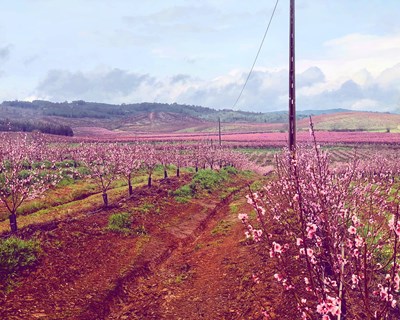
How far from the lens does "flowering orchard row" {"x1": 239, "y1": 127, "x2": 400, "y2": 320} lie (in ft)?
13.2

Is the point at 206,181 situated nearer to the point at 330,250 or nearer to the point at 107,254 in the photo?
the point at 107,254

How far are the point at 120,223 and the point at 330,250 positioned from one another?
13.1 metres

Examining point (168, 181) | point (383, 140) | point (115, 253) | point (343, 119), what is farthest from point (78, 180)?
point (343, 119)

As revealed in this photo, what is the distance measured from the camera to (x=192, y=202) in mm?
23953

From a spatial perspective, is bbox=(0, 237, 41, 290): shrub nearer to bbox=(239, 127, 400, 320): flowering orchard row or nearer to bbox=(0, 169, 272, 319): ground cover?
bbox=(0, 169, 272, 319): ground cover

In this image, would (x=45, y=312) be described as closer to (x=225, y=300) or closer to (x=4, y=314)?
(x=4, y=314)

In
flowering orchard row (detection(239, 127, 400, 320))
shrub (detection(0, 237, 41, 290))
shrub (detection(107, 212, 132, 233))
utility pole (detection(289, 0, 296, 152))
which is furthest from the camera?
shrub (detection(107, 212, 132, 233))

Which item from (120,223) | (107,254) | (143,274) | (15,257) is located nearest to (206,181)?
(120,223)

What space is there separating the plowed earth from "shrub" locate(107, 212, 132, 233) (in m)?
0.33

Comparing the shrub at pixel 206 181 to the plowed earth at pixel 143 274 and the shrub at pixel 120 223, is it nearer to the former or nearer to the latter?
the plowed earth at pixel 143 274

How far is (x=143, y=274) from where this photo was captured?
12914mm

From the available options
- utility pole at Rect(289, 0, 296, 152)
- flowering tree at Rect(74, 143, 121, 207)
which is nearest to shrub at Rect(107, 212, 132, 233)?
flowering tree at Rect(74, 143, 121, 207)

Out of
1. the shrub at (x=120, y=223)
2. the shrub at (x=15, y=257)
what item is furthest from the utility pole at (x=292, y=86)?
the shrub at (x=15, y=257)

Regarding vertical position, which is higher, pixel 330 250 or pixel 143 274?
pixel 330 250
